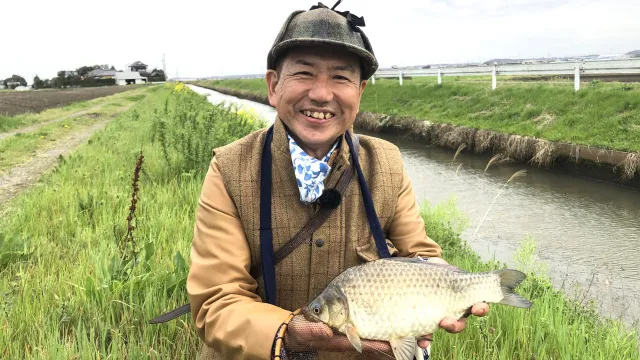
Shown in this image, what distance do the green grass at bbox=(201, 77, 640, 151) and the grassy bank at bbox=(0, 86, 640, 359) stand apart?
674 cm

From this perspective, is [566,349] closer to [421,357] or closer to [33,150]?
[421,357]

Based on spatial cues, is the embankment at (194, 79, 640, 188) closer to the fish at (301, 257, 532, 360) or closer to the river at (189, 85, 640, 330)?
the river at (189, 85, 640, 330)

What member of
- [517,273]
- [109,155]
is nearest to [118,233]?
[517,273]

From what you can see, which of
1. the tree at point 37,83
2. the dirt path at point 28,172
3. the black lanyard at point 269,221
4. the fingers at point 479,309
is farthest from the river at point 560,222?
the tree at point 37,83

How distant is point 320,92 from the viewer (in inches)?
72.9

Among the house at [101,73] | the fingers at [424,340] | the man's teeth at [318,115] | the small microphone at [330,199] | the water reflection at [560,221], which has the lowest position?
the water reflection at [560,221]

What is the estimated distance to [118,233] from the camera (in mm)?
3959

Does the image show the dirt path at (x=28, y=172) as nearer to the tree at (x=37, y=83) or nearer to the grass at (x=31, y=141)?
the grass at (x=31, y=141)

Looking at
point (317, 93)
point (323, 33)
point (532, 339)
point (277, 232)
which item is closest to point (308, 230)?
point (277, 232)

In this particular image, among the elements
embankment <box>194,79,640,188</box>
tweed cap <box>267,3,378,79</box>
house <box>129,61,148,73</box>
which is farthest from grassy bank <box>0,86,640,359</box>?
house <box>129,61,148,73</box>

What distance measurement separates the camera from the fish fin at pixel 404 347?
1615 mm

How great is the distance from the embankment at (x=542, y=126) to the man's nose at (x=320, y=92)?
Result: 19.9 feet

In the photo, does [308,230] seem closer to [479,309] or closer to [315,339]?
[315,339]

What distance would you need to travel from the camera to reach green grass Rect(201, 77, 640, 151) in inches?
406
